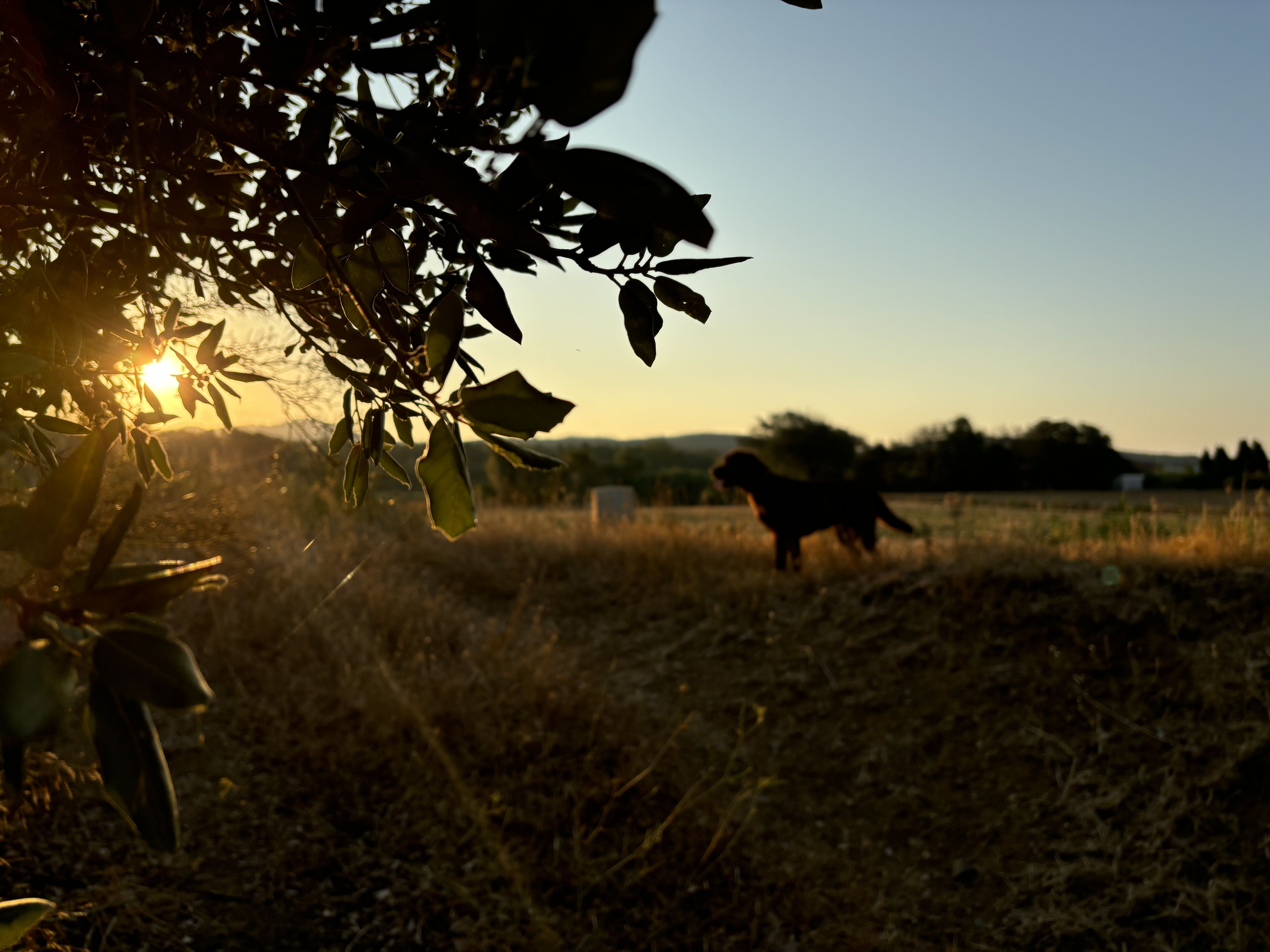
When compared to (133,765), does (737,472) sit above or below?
above

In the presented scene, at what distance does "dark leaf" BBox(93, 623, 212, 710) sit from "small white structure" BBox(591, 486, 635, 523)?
27.0 ft

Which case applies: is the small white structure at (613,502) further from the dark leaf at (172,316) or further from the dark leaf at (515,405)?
the dark leaf at (515,405)

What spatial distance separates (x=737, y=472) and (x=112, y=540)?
561 centimetres

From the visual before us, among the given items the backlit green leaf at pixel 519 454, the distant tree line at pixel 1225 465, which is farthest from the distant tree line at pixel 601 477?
the distant tree line at pixel 1225 465

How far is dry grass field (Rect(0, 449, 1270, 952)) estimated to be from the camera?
8.23 feet

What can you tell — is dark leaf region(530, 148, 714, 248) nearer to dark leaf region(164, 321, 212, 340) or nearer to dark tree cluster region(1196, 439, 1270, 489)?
dark leaf region(164, 321, 212, 340)

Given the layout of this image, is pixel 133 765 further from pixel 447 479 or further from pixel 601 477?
pixel 601 477

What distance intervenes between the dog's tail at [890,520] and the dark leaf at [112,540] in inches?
228

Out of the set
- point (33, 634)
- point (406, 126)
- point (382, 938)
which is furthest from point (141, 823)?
point (382, 938)

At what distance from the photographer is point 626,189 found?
17.3 inches

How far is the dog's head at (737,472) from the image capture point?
233 inches

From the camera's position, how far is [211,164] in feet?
3.00

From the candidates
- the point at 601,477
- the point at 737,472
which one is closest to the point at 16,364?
the point at 737,472

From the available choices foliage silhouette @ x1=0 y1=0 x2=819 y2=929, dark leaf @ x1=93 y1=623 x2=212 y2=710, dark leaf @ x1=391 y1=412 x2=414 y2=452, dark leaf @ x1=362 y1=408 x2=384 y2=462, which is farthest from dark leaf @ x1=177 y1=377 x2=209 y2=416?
dark leaf @ x1=93 y1=623 x2=212 y2=710
